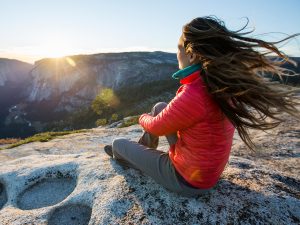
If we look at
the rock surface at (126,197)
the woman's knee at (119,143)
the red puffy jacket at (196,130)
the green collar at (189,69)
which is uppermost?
the green collar at (189,69)

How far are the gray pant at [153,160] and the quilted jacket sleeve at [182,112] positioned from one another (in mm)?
854

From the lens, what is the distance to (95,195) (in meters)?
5.80

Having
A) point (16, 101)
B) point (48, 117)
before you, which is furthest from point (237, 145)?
point (16, 101)

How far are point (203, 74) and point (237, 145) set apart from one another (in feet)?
21.3

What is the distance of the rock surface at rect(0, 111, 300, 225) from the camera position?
16.8 ft

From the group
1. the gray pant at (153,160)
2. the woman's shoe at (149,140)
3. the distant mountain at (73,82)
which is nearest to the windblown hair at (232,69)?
the gray pant at (153,160)

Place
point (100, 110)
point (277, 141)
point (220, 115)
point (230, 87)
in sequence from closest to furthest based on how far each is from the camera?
1. point (230, 87)
2. point (220, 115)
3. point (277, 141)
4. point (100, 110)

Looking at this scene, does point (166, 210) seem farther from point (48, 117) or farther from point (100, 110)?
point (48, 117)

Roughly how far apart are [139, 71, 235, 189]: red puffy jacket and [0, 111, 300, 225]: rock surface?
0.56 metres

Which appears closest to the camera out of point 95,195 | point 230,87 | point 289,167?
point 230,87

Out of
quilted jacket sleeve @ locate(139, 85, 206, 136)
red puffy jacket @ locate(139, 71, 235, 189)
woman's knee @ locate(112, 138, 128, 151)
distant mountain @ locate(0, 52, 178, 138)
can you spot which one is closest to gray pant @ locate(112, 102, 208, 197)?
woman's knee @ locate(112, 138, 128, 151)

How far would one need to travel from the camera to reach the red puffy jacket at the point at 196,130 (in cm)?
443

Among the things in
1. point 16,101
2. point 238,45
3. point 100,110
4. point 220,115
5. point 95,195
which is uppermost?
point 238,45

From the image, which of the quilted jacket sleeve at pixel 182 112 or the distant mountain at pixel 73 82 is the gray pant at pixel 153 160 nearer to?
the quilted jacket sleeve at pixel 182 112
